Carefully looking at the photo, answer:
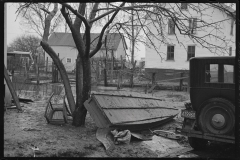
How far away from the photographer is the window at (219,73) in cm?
583

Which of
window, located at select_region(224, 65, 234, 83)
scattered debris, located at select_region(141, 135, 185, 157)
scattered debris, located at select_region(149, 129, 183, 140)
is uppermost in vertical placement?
window, located at select_region(224, 65, 234, 83)

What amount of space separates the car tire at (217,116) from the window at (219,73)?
53cm

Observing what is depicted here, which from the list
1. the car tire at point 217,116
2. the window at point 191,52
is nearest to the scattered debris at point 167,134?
the car tire at point 217,116

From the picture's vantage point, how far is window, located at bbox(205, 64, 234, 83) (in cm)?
583

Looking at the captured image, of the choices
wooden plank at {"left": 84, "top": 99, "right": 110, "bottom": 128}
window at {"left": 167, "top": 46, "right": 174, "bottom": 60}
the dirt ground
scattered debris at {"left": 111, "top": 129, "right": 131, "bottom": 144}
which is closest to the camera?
the dirt ground

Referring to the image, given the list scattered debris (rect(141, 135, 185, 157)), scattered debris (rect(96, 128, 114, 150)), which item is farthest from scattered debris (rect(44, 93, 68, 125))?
scattered debris (rect(141, 135, 185, 157))

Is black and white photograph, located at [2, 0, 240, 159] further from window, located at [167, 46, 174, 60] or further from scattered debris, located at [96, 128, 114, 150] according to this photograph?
window, located at [167, 46, 174, 60]

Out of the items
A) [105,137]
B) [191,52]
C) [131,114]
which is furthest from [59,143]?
[191,52]

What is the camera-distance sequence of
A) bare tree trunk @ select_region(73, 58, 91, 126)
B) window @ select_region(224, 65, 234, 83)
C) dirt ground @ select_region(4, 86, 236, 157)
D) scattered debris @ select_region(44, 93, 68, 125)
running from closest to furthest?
window @ select_region(224, 65, 234, 83)
dirt ground @ select_region(4, 86, 236, 157)
bare tree trunk @ select_region(73, 58, 91, 126)
scattered debris @ select_region(44, 93, 68, 125)

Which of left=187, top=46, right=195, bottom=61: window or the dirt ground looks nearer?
the dirt ground

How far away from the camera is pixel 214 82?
5.93 m

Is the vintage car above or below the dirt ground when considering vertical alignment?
above

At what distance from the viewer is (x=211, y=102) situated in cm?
568

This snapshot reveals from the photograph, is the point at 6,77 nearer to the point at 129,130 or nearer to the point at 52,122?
the point at 52,122
